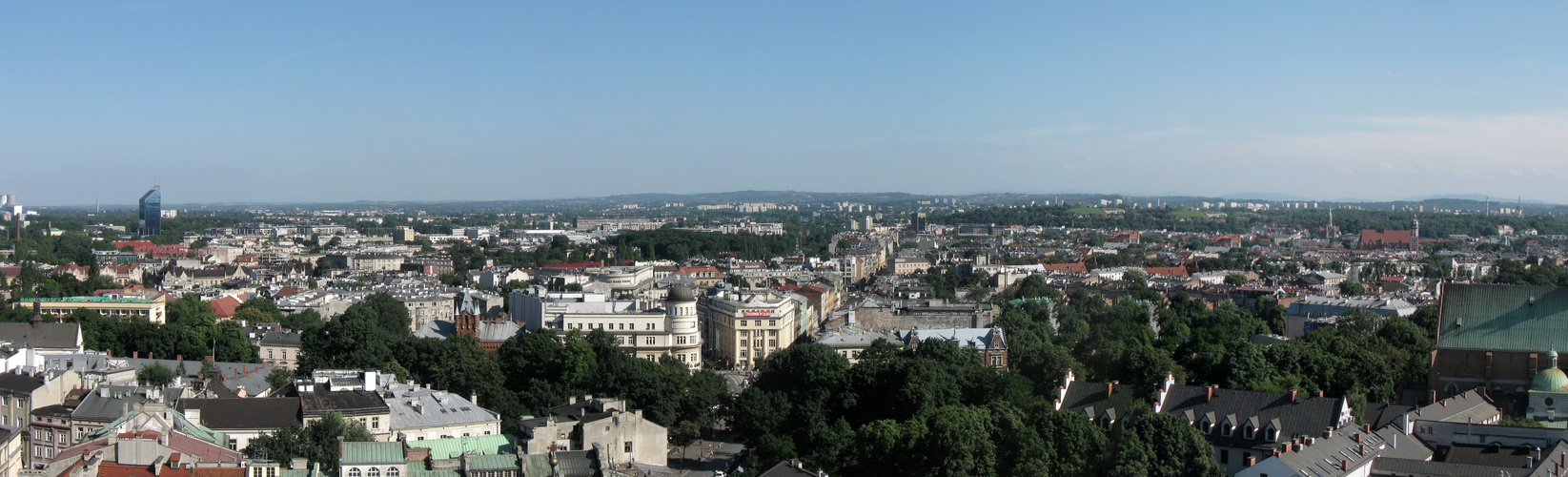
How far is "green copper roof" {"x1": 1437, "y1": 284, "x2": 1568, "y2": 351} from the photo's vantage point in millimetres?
42062

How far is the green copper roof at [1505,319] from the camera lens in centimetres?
4206

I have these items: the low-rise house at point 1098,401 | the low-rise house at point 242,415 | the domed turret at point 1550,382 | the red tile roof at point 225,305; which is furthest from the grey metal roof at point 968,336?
the red tile roof at point 225,305

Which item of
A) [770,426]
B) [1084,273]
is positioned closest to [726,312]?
[770,426]

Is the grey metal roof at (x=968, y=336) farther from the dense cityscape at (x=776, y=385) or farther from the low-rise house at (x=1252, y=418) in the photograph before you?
the low-rise house at (x=1252, y=418)

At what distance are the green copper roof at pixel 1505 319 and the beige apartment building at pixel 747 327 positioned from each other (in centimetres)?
2691

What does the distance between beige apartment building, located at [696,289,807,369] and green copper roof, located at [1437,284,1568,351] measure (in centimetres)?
2691

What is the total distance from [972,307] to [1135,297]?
1959 centimetres

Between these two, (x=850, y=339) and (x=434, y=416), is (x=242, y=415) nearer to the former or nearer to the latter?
(x=434, y=416)

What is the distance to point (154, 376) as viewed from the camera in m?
43.8

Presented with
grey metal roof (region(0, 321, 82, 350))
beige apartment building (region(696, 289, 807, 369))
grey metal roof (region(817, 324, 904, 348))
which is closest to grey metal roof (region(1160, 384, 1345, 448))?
grey metal roof (region(817, 324, 904, 348))

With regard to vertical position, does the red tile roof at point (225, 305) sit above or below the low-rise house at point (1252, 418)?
below

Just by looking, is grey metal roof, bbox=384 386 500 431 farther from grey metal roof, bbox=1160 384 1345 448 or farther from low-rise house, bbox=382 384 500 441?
grey metal roof, bbox=1160 384 1345 448

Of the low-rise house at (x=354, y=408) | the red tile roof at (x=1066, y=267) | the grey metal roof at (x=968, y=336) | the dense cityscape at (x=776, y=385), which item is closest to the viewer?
the dense cityscape at (x=776, y=385)

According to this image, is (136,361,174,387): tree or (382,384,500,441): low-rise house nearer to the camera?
(382,384,500,441): low-rise house
